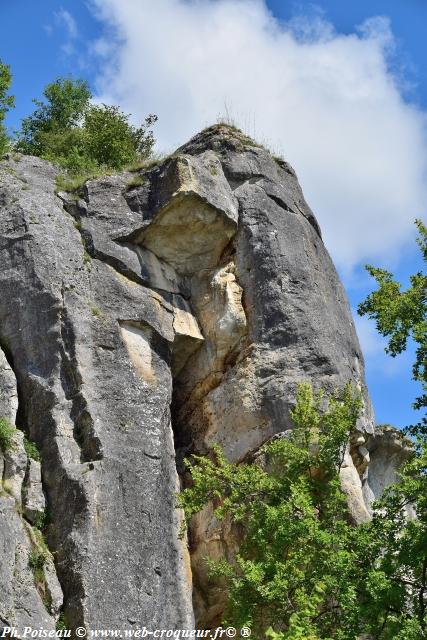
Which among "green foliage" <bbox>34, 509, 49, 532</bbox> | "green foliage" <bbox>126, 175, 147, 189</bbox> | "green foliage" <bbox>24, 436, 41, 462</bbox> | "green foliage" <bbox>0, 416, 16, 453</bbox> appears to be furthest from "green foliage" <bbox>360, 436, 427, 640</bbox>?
"green foliage" <bbox>126, 175, 147, 189</bbox>

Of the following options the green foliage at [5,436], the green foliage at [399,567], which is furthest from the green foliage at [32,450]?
the green foliage at [399,567]

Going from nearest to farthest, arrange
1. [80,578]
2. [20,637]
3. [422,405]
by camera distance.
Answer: [20,637], [80,578], [422,405]

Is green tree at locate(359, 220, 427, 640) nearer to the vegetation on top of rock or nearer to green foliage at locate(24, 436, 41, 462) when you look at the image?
the vegetation on top of rock

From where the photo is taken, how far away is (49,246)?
21.4 m

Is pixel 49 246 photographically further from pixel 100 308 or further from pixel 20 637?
pixel 20 637

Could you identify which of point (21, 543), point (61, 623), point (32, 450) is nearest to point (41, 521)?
point (21, 543)

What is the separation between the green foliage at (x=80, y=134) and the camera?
29.0 m

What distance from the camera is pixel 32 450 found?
62.3 ft

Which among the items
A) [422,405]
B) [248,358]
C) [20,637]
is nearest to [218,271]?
[248,358]

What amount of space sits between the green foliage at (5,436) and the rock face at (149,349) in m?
0.18

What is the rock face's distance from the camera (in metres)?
18.0

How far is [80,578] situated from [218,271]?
26.7ft

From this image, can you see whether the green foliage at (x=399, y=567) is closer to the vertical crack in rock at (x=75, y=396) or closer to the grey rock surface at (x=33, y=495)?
the vertical crack in rock at (x=75, y=396)

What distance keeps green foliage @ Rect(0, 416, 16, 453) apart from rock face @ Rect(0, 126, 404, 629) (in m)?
0.18
